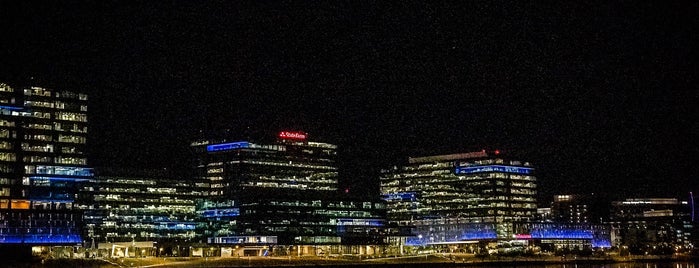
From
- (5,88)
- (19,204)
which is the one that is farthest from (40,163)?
(5,88)

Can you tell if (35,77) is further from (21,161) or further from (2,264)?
(2,264)

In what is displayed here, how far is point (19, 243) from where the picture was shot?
176 metres

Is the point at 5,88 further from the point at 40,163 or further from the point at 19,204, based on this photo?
the point at 19,204

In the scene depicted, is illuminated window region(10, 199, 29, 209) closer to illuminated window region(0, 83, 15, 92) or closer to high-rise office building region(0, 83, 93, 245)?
high-rise office building region(0, 83, 93, 245)

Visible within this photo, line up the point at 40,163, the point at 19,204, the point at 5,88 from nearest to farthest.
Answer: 1. the point at 19,204
2. the point at 5,88
3. the point at 40,163

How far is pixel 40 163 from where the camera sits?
183750 millimetres

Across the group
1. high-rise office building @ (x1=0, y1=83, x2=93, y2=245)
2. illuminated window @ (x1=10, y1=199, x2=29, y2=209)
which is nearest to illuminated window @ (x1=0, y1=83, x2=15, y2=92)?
high-rise office building @ (x1=0, y1=83, x2=93, y2=245)

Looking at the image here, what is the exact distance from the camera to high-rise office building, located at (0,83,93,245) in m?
179

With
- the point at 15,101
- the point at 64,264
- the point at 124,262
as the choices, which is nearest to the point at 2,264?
the point at 64,264

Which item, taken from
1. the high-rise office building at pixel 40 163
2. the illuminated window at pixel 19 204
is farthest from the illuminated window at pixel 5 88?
the illuminated window at pixel 19 204

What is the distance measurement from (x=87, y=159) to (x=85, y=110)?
10.1 m

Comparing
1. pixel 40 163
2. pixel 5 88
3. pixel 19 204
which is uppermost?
pixel 5 88

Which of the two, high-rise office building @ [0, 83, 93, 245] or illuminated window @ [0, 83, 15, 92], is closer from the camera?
high-rise office building @ [0, 83, 93, 245]

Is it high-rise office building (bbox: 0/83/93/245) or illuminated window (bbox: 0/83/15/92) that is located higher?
illuminated window (bbox: 0/83/15/92)
